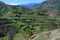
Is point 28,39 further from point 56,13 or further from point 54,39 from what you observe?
point 56,13

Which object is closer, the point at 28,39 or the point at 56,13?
the point at 28,39

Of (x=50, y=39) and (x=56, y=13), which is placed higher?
(x=50, y=39)

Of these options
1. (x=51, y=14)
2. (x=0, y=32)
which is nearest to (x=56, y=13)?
(x=51, y=14)

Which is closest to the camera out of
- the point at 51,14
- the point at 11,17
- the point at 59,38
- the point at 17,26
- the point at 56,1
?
the point at 59,38

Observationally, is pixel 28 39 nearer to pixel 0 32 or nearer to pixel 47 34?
pixel 47 34

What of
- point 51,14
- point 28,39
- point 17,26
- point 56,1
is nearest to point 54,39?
point 28,39

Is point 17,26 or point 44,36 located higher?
point 44,36

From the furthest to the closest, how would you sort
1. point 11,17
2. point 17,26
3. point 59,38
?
point 11,17 → point 17,26 → point 59,38

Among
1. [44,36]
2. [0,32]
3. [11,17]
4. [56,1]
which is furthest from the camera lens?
[56,1]

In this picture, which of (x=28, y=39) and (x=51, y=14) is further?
(x=51, y=14)
